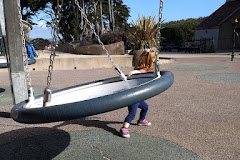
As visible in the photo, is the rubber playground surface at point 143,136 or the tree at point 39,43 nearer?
the rubber playground surface at point 143,136

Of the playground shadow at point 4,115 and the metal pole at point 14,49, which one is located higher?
the metal pole at point 14,49

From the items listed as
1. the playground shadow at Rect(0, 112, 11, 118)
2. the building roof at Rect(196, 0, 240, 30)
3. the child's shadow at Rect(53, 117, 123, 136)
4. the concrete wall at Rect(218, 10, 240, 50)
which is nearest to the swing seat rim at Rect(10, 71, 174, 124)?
the child's shadow at Rect(53, 117, 123, 136)

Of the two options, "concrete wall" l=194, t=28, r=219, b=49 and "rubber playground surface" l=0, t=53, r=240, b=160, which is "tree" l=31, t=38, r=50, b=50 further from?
"rubber playground surface" l=0, t=53, r=240, b=160

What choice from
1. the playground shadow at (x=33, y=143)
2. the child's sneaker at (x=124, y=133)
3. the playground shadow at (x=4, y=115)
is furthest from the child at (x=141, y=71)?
the playground shadow at (x=4, y=115)

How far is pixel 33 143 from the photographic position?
262 cm

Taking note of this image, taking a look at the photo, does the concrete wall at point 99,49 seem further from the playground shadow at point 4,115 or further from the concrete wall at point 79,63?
the playground shadow at point 4,115

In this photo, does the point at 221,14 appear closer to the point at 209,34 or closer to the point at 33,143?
the point at 209,34

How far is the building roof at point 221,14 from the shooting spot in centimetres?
2448

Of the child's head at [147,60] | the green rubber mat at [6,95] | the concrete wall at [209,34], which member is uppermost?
the concrete wall at [209,34]

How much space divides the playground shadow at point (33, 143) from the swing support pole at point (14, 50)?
0.62m

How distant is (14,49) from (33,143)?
4.38 ft

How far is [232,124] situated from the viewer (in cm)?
308

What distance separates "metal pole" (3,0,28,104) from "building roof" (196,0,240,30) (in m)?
24.4

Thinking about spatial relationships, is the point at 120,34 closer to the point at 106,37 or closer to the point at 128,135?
the point at 106,37
